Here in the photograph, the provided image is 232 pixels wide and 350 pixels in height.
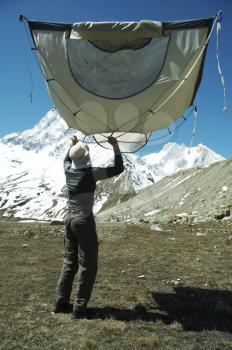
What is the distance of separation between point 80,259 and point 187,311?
2248 millimetres

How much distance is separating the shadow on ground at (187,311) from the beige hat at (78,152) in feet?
9.05

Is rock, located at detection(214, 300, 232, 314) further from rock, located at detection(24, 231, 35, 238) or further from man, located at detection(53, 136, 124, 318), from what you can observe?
rock, located at detection(24, 231, 35, 238)

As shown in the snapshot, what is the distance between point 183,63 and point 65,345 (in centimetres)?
565

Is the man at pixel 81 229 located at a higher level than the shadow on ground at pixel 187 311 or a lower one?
higher

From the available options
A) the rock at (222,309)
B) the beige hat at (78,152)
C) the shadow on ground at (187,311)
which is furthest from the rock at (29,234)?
the rock at (222,309)

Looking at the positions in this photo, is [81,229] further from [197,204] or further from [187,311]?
[197,204]

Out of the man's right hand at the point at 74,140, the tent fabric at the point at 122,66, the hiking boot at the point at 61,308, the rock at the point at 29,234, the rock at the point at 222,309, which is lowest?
the hiking boot at the point at 61,308

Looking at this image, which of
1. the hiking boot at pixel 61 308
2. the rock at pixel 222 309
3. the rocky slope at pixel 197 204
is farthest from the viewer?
the rocky slope at pixel 197 204

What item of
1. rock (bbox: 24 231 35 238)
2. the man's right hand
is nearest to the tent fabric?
the man's right hand

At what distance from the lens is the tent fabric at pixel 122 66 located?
29.5 ft

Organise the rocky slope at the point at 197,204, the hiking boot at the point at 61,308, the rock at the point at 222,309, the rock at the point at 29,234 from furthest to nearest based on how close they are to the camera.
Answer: the rocky slope at the point at 197,204, the rock at the point at 29,234, the rock at the point at 222,309, the hiking boot at the point at 61,308

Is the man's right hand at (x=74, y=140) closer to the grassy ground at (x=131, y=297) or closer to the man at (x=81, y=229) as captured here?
the man at (x=81, y=229)

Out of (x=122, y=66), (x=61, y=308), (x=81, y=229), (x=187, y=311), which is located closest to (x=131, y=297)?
(x=187, y=311)

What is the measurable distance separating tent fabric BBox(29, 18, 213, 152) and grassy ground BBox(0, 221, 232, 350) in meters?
3.66
